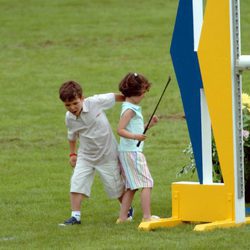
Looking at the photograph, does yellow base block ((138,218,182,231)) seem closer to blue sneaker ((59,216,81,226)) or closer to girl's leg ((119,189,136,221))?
girl's leg ((119,189,136,221))

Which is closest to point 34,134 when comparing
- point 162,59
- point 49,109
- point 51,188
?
point 49,109

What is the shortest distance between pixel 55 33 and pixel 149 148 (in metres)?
10.0

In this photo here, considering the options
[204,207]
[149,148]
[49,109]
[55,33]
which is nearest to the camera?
[204,207]

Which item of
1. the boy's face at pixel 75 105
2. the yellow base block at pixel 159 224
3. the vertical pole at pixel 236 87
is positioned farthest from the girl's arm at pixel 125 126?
the vertical pole at pixel 236 87

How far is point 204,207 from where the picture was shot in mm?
9695

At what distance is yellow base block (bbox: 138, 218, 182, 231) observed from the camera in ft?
31.3

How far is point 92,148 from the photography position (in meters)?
10.1

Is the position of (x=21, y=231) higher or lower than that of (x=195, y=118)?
lower

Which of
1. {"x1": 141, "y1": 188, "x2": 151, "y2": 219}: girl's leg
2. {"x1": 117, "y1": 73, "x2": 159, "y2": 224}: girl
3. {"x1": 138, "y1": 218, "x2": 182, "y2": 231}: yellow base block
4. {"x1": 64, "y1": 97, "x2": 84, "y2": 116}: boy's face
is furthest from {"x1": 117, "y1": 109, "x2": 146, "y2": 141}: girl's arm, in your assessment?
{"x1": 138, "y1": 218, "x2": 182, "y2": 231}: yellow base block

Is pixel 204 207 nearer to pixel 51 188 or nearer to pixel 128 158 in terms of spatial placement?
pixel 128 158

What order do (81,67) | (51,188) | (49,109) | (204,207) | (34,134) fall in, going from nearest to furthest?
1. (204,207)
2. (51,188)
3. (34,134)
4. (49,109)
5. (81,67)

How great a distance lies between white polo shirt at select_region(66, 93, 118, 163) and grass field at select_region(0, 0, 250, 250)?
0.61 meters

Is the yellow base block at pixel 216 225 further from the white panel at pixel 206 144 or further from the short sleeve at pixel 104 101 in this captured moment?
the short sleeve at pixel 104 101

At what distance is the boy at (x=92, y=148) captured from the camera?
10062 millimetres
